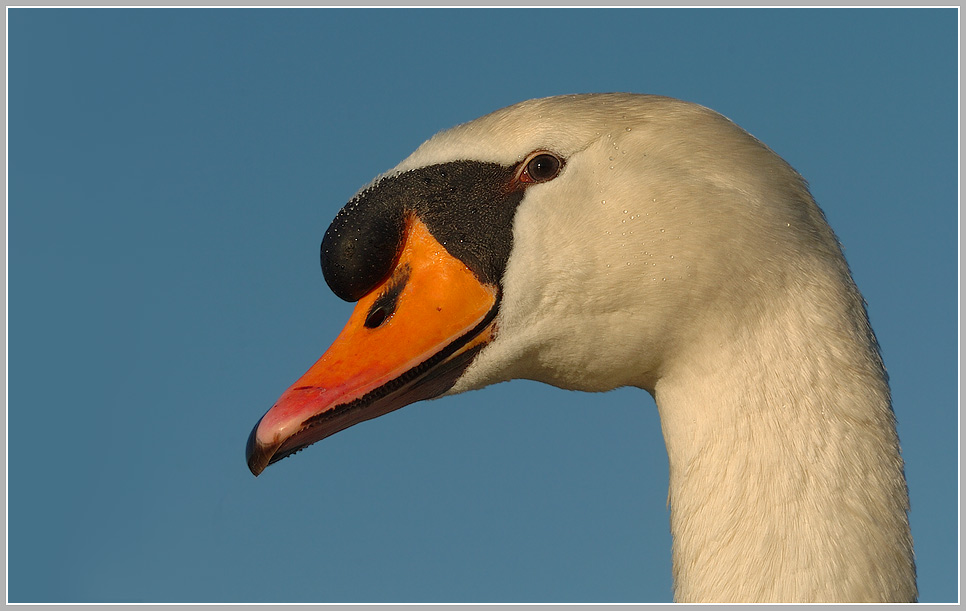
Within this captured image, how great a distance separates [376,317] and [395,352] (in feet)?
0.66

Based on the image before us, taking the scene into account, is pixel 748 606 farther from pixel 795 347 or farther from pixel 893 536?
pixel 795 347

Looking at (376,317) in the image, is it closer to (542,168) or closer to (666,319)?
(542,168)

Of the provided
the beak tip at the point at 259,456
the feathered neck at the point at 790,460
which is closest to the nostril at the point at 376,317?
the beak tip at the point at 259,456

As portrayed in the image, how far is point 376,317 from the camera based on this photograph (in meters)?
4.76

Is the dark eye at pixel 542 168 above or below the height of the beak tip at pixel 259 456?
above

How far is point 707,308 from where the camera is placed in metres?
4.41

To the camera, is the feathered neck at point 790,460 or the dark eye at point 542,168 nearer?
the feathered neck at point 790,460

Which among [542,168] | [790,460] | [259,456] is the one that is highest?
[542,168]

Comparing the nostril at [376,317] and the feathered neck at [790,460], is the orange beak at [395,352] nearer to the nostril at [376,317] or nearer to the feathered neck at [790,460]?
the nostril at [376,317]

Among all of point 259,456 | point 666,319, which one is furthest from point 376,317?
point 666,319

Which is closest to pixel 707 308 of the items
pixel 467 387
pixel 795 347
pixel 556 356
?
pixel 795 347

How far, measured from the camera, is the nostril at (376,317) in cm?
475

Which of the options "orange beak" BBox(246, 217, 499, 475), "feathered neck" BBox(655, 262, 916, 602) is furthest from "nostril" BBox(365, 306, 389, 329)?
"feathered neck" BBox(655, 262, 916, 602)

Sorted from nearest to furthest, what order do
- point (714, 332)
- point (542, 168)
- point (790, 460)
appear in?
point (790, 460)
point (714, 332)
point (542, 168)
